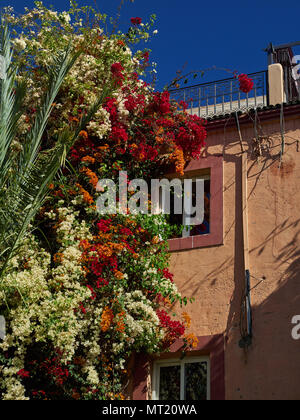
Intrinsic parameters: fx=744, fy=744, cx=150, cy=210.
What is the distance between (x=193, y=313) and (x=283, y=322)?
60.0 inches

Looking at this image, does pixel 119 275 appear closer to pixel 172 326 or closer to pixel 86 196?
pixel 172 326

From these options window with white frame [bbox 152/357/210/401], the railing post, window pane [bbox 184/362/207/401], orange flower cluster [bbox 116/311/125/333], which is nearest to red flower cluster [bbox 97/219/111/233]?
orange flower cluster [bbox 116/311/125/333]

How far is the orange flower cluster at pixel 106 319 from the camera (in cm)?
1128

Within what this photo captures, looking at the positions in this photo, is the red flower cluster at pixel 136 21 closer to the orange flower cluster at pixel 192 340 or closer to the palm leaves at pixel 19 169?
the palm leaves at pixel 19 169

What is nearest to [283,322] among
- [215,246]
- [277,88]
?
[215,246]

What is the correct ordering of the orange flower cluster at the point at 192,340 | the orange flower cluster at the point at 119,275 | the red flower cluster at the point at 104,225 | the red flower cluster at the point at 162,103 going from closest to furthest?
the orange flower cluster at the point at 192,340
the orange flower cluster at the point at 119,275
the red flower cluster at the point at 104,225
the red flower cluster at the point at 162,103

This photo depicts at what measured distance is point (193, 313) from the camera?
39.5 ft

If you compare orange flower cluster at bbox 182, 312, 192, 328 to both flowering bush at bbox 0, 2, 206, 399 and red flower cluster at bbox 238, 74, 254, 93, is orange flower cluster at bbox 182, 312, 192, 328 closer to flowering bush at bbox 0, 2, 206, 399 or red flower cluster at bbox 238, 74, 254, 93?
flowering bush at bbox 0, 2, 206, 399

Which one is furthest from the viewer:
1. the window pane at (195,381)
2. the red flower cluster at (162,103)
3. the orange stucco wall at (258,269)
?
the red flower cluster at (162,103)

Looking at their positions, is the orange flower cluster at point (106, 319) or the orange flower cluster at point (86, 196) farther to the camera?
the orange flower cluster at point (86, 196)

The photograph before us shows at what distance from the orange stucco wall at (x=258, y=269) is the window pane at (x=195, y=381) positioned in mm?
492

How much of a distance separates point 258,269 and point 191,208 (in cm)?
200

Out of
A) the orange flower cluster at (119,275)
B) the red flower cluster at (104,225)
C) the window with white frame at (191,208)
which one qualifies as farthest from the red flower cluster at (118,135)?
the orange flower cluster at (119,275)
